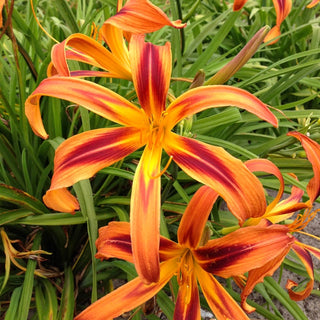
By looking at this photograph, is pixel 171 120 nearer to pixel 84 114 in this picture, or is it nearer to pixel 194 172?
pixel 194 172

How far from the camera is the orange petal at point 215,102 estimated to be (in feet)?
2.47

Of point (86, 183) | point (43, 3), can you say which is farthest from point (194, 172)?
point (43, 3)

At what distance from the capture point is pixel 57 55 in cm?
91

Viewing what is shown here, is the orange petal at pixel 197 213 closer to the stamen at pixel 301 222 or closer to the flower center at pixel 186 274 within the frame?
the flower center at pixel 186 274

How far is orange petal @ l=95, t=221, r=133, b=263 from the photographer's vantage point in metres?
0.90

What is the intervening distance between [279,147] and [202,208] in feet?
1.46

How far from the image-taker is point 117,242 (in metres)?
0.91

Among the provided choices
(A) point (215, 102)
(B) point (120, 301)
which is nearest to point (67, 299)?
(B) point (120, 301)

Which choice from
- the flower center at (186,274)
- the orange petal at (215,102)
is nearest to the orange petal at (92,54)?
the orange petal at (215,102)

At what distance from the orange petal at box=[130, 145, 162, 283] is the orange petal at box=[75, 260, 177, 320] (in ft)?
0.52

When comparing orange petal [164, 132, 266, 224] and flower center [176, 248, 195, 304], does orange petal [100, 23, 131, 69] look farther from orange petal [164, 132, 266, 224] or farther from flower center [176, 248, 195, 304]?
flower center [176, 248, 195, 304]

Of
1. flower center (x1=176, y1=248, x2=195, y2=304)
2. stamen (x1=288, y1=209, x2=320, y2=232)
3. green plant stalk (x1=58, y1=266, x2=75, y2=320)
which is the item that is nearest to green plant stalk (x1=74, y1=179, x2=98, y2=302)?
green plant stalk (x1=58, y1=266, x2=75, y2=320)

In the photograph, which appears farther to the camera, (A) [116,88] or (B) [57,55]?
(A) [116,88]

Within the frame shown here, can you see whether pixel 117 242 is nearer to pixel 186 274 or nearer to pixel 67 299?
pixel 186 274
